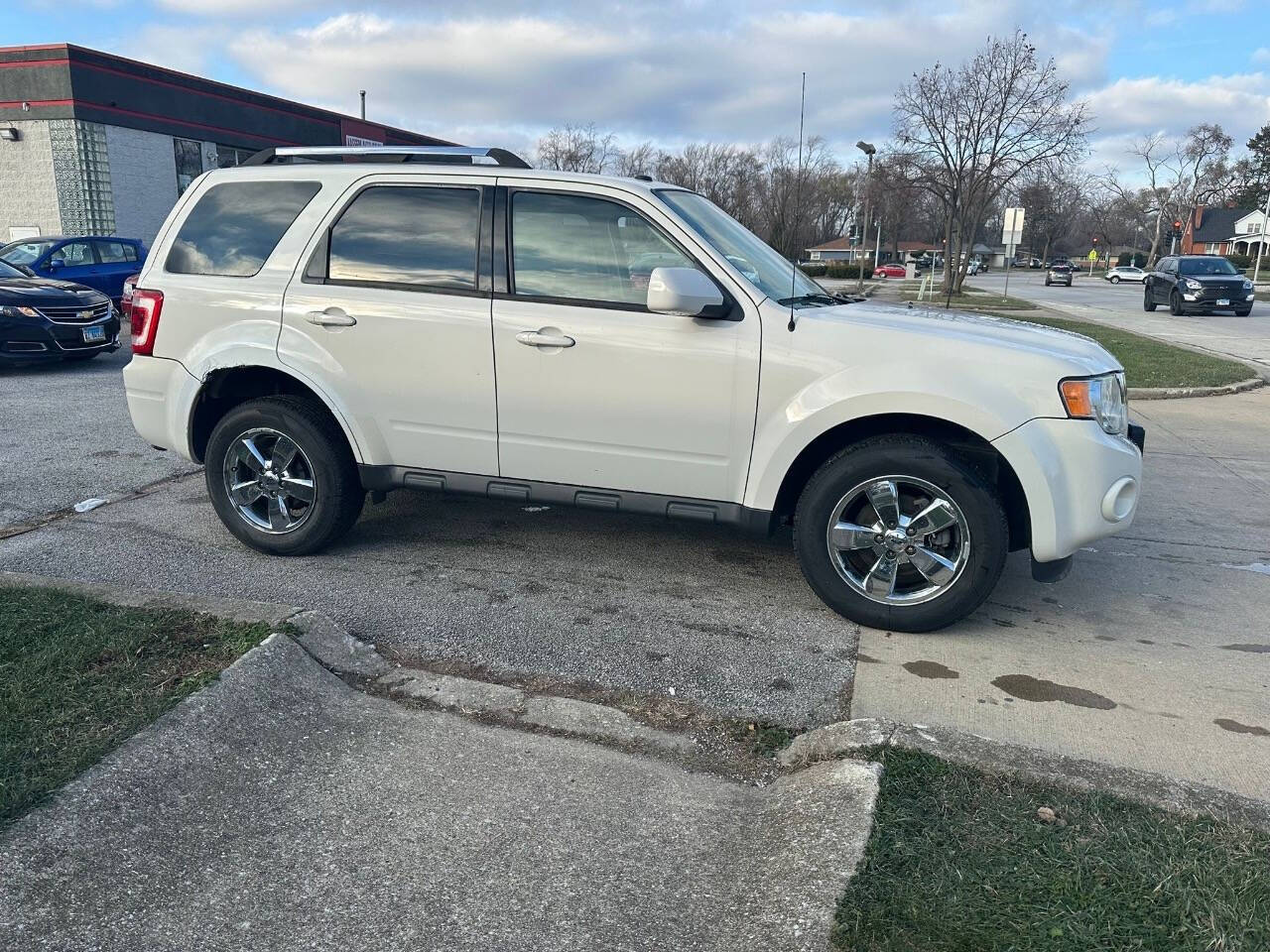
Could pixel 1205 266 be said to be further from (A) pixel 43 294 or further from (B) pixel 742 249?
(A) pixel 43 294

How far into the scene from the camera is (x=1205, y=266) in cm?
2850

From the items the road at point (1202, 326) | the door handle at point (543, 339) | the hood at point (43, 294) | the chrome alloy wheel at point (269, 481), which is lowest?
the road at point (1202, 326)

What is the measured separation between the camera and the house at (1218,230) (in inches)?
4033

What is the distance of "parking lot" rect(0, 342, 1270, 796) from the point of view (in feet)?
11.9

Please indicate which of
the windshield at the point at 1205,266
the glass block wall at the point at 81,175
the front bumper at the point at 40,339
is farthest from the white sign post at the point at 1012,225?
the glass block wall at the point at 81,175

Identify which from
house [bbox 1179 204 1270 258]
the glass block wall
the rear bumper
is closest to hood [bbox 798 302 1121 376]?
the rear bumper

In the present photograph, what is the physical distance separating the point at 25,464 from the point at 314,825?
5.44 m

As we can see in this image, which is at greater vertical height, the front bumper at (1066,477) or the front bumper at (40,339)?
the front bumper at (1066,477)

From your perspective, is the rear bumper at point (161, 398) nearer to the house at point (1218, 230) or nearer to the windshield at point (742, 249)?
the windshield at point (742, 249)

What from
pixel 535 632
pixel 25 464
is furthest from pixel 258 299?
pixel 25 464

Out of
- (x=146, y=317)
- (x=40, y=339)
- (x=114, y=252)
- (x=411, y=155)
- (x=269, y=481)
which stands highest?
(x=411, y=155)

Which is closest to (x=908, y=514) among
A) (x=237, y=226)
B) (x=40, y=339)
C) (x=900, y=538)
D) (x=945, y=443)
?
(x=900, y=538)

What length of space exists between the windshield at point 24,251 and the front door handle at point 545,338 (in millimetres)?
14215

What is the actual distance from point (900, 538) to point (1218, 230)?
123 meters
